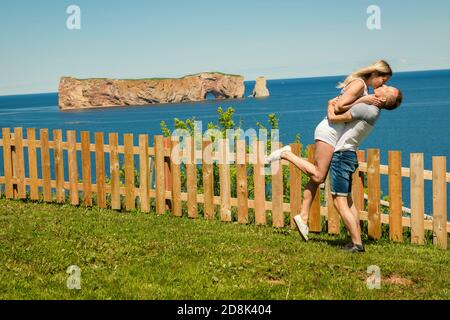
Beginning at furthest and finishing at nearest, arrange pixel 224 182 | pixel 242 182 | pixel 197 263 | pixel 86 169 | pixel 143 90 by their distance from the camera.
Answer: pixel 143 90, pixel 86 169, pixel 224 182, pixel 242 182, pixel 197 263

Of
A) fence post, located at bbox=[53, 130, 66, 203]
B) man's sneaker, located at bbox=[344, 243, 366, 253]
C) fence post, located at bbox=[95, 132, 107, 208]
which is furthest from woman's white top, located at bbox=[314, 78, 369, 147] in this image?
fence post, located at bbox=[53, 130, 66, 203]

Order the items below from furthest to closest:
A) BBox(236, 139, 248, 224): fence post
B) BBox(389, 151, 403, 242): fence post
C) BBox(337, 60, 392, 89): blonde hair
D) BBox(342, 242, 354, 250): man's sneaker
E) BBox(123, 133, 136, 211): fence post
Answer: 1. BBox(123, 133, 136, 211): fence post
2. BBox(236, 139, 248, 224): fence post
3. BBox(389, 151, 403, 242): fence post
4. BBox(342, 242, 354, 250): man's sneaker
5. BBox(337, 60, 392, 89): blonde hair

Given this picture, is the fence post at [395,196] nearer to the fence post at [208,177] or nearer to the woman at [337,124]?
the woman at [337,124]

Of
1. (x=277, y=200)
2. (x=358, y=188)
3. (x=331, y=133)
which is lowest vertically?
(x=277, y=200)

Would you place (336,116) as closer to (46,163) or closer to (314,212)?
(314,212)

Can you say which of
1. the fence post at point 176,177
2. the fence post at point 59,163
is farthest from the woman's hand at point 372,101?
the fence post at point 59,163

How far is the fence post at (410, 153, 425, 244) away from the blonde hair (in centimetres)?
147

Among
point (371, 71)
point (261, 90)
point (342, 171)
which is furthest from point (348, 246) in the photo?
point (261, 90)

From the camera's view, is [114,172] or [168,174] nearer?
[168,174]

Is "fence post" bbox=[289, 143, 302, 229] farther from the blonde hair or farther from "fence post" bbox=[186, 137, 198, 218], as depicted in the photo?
the blonde hair

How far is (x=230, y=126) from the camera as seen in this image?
12.2 metres

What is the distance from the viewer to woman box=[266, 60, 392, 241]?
21.4 feet

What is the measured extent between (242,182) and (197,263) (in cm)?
273

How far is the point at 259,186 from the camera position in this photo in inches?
338
